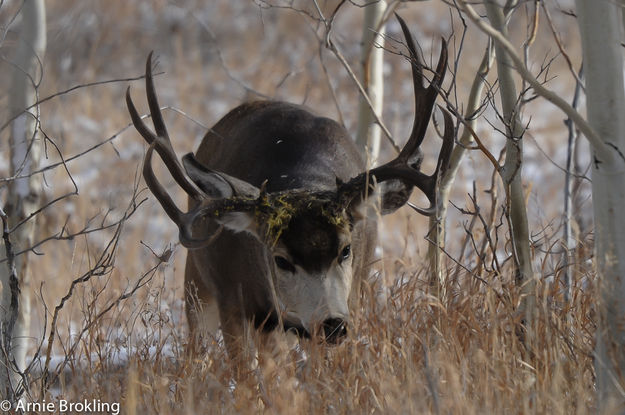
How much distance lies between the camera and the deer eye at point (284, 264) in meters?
4.44

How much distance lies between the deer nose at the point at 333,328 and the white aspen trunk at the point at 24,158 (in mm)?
1542

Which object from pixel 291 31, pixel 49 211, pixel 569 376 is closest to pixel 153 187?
pixel 569 376

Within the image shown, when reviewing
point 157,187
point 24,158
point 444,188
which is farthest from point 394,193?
point 24,158

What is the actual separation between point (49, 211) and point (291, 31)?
672cm

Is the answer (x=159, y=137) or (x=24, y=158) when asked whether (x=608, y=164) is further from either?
(x=24, y=158)

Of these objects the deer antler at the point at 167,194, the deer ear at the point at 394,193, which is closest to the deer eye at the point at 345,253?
the deer ear at the point at 394,193

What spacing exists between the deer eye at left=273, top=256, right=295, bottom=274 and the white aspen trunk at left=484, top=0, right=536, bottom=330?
3.46ft

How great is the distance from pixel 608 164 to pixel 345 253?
153cm

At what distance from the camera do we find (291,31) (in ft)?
52.3

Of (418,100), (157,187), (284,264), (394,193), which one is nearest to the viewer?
(157,187)

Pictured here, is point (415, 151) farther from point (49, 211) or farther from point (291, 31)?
point (291, 31)

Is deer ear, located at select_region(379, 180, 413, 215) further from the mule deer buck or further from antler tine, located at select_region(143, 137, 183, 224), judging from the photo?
antler tine, located at select_region(143, 137, 183, 224)

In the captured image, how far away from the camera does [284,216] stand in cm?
439

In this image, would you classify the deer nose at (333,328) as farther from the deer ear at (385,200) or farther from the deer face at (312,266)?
the deer ear at (385,200)
